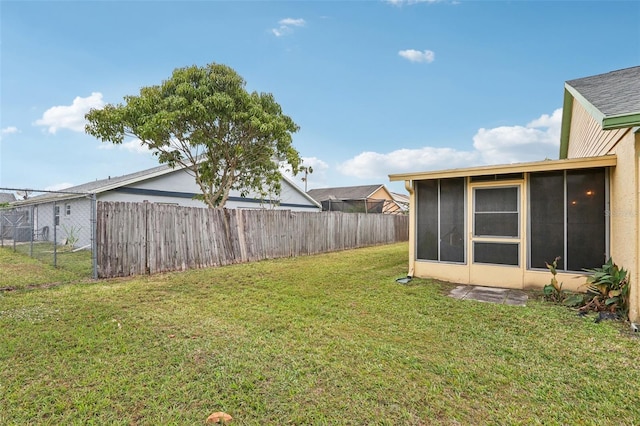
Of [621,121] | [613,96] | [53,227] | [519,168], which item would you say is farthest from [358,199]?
[621,121]

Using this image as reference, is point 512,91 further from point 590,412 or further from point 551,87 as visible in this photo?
point 590,412

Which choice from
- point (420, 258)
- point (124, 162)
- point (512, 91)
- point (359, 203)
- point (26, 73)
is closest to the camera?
point (420, 258)

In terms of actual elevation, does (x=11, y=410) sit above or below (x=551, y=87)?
below

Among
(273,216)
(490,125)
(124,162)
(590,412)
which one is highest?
(490,125)

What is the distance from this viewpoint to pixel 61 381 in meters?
2.51

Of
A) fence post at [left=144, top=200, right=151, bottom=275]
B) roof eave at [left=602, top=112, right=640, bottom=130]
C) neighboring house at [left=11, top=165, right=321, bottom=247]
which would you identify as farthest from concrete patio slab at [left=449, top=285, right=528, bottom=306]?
neighboring house at [left=11, top=165, right=321, bottom=247]

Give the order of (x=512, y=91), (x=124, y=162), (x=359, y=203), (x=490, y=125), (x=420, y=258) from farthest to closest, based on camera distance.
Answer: (x=359, y=203)
(x=124, y=162)
(x=490, y=125)
(x=512, y=91)
(x=420, y=258)

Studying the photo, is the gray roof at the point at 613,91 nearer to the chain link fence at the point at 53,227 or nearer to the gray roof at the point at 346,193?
the chain link fence at the point at 53,227

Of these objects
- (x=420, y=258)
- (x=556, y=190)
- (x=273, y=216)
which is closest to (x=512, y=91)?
(x=556, y=190)

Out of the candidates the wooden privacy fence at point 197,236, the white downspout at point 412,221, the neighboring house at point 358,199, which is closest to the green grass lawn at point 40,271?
the wooden privacy fence at point 197,236

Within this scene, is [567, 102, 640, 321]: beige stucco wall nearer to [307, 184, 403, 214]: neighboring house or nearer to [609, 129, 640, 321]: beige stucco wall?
[609, 129, 640, 321]: beige stucco wall

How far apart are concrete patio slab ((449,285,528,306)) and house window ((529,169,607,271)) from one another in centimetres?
77

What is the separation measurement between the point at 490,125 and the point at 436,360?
1360cm

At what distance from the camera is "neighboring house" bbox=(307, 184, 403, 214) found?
23.3 metres
